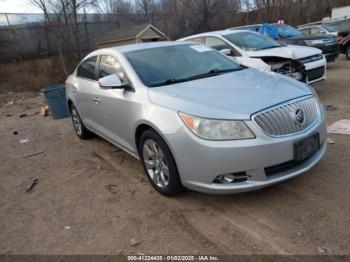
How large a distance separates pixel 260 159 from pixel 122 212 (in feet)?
5.12

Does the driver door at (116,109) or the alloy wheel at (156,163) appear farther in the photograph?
the driver door at (116,109)

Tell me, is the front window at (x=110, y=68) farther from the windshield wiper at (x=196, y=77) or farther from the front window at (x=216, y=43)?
the front window at (x=216, y=43)

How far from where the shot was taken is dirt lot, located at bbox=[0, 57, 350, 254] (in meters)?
2.89

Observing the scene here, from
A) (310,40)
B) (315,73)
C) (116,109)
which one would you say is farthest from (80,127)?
(310,40)

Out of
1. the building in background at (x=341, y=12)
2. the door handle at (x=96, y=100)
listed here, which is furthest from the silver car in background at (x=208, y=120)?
the building in background at (x=341, y=12)

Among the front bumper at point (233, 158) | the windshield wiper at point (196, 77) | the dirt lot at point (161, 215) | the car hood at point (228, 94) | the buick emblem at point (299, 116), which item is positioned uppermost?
the windshield wiper at point (196, 77)

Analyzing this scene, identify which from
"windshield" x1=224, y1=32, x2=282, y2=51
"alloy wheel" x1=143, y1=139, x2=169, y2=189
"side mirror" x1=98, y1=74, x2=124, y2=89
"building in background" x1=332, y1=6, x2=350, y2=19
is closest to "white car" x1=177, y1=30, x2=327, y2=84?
"windshield" x1=224, y1=32, x2=282, y2=51

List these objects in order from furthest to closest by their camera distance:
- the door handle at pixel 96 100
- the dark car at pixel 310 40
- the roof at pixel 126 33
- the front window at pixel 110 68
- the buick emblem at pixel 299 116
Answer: the roof at pixel 126 33 → the dark car at pixel 310 40 → the door handle at pixel 96 100 → the front window at pixel 110 68 → the buick emblem at pixel 299 116

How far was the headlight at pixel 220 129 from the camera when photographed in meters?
2.98

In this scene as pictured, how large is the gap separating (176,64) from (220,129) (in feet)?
5.15

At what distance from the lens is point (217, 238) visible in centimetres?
297

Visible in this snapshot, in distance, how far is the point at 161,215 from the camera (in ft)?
11.2

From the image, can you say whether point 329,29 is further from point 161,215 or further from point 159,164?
point 161,215

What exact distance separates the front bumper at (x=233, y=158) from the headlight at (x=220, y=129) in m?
0.04
